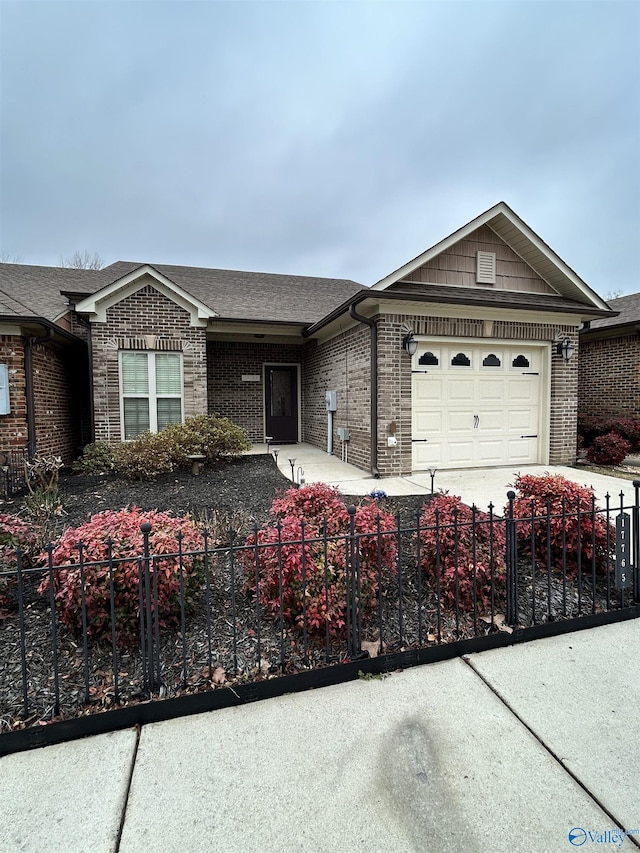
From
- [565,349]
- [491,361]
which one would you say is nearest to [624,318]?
[565,349]

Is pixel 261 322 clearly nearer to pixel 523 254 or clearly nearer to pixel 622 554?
pixel 523 254

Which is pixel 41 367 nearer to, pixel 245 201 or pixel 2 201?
pixel 245 201

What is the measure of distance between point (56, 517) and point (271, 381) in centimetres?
792

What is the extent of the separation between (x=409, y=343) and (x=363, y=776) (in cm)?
663

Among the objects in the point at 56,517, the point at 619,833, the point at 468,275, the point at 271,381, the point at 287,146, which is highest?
the point at 287,146

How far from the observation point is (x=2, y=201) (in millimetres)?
16578

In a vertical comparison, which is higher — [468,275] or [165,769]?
[468,275]

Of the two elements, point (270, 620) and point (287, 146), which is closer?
point (270, 620)

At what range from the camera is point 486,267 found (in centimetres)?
840

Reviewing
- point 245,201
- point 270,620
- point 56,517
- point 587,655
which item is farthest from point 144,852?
point 245,201

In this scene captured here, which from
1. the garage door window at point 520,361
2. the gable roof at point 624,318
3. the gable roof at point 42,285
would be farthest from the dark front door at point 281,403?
the gable roof at point 624,318

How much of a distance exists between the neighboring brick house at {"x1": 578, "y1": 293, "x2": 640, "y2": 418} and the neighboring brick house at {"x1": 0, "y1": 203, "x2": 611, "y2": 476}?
2505 mm

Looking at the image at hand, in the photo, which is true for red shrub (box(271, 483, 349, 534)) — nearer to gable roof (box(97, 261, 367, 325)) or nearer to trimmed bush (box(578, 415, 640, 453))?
gable roof (box(97, 261, 367, 325))

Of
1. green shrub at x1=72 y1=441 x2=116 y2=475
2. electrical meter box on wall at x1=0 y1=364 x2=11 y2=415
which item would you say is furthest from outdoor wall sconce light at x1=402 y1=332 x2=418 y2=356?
electrical meter box on wall at x1=0 y1=364 x2=11 y2=415
